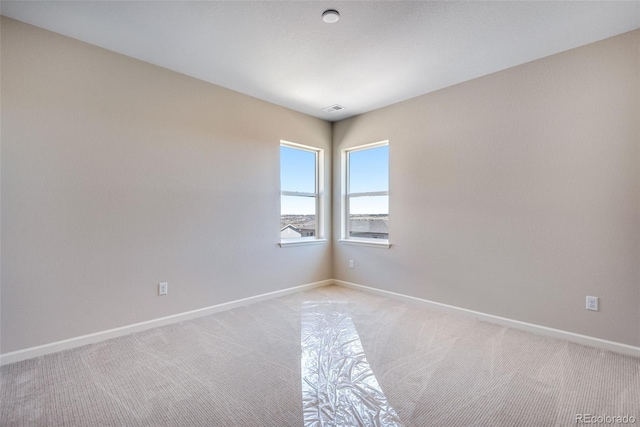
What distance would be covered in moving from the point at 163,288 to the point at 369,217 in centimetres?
271

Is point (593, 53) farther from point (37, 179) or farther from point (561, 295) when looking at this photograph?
point (37, 179)

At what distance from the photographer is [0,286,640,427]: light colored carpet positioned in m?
1.66

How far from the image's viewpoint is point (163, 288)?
2980 millimetres

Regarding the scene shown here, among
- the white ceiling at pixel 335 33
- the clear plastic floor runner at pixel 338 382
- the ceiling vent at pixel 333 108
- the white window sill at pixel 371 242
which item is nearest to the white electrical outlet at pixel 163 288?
the clear plastic floor runner at pixel 338 382

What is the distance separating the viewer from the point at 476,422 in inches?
62.9

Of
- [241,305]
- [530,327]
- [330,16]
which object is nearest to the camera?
[330,16]

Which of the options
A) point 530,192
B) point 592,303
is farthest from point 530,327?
point 530,192

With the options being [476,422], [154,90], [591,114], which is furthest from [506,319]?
[154,90]

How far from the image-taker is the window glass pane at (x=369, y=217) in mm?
4141

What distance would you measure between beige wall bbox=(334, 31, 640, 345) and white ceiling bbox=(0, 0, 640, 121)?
306 mm

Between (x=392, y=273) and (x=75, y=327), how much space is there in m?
3.27

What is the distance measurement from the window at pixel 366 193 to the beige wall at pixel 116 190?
134 cm

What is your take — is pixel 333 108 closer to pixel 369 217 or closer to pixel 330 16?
pixel 369 217

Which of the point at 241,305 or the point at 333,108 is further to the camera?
the point at 333,108
